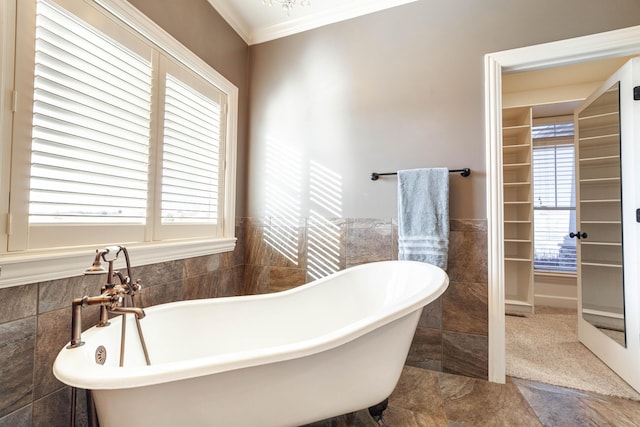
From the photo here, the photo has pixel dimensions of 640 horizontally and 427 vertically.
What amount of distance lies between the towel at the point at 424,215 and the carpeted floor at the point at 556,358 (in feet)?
3.07

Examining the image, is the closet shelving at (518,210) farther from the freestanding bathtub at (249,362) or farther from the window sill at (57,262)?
the window sill at (57,262)

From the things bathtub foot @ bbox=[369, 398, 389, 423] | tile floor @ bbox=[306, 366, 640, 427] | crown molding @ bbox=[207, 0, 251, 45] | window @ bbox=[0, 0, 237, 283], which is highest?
crown molding @ bbox=[207, 0, 251, 45]

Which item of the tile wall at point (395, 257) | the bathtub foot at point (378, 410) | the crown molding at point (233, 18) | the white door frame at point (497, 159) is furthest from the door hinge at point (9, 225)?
the white door frame at point (497, 159)

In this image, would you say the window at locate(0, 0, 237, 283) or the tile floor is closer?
the window at locate(0, 0, 237, 283)

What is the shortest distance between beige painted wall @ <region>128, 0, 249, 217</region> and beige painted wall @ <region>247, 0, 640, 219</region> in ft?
0.27

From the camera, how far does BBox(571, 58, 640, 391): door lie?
158 centimetres

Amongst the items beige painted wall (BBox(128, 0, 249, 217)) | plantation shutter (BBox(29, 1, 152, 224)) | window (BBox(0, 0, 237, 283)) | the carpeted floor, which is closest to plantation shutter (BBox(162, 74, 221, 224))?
window (BBox(0, 0, 237, 283))

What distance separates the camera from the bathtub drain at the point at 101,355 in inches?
36.7

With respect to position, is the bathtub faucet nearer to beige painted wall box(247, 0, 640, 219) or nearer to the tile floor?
the tile floor

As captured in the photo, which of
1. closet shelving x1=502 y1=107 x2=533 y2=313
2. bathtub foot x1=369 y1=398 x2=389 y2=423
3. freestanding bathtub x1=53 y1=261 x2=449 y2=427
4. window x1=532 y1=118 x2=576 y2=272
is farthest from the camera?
window x1=532 y1=118 x2=576 y2=272

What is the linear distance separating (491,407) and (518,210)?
7.70 feet

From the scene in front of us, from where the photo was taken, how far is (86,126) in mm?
1174

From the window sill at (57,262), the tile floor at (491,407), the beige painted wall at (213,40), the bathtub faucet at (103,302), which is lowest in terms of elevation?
the tile floor at (491,407)

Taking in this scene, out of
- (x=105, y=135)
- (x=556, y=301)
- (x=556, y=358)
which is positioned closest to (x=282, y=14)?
(x=105, y=135)
